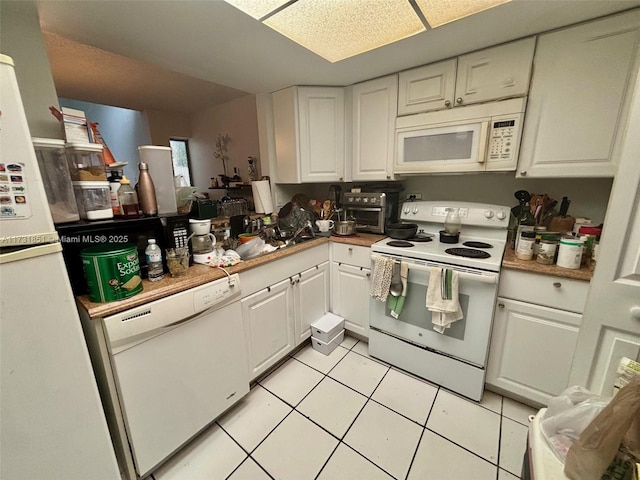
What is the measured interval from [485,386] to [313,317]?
4.15 ft

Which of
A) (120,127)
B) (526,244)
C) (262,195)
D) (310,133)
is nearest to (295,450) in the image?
(526,244)

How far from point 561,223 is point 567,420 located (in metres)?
1.25

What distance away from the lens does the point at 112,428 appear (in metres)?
1.14

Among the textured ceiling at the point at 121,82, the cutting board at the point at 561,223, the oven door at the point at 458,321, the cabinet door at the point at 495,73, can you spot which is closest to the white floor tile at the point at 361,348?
the oven door at the point at 458,321

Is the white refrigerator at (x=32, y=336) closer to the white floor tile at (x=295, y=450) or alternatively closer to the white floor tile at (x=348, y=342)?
the white floor tile at (x=295, y=450)

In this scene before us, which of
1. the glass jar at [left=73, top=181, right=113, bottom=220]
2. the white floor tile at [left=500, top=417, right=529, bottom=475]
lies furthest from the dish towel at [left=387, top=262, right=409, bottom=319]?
the glass jar at [left=73, top=181, right=113, bottom=220]

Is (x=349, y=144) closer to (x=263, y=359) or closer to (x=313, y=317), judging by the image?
(x=313, y=317)

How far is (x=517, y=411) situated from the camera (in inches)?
60.1

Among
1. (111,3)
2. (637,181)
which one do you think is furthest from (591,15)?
(111,3)

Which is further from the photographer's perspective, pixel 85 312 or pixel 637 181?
pixel 85 312

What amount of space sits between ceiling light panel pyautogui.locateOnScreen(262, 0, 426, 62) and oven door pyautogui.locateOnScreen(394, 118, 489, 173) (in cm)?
62

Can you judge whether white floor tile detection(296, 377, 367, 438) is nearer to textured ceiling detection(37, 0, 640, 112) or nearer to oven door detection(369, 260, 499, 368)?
oven door detection(369, 260, 499, 368)

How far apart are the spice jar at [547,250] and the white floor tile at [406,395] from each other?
3.44 feet

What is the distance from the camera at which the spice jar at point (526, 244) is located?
1.45 m
